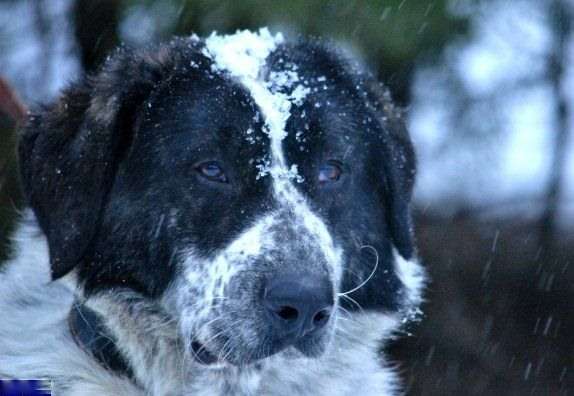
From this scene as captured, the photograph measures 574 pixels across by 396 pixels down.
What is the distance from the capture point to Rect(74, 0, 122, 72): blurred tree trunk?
20.7ft

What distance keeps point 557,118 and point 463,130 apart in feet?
3.15

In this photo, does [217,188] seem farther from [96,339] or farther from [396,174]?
[396,174]

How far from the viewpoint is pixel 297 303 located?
3092mm

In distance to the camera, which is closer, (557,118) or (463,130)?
(463,130)

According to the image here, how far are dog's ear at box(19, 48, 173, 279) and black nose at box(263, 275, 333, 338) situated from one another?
71 centimetres

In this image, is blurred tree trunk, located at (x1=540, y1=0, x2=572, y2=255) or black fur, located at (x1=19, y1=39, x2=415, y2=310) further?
blurred tree trunk, located at (x1=540, y1=0, x2=572, y2=255)

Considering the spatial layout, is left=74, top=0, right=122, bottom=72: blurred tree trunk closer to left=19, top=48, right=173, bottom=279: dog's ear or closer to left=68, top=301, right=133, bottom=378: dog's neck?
left=19, top=48, right=173, bottom=279: dog's ear

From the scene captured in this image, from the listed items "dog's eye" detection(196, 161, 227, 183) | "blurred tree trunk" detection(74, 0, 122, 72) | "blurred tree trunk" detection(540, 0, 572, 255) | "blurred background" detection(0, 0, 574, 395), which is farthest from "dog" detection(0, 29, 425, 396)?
"blurred tree trunk" detection(540, 0, 572, 255)

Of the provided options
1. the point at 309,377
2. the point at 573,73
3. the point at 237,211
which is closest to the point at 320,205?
the point at 237,211

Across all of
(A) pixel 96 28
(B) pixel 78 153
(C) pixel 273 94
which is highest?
(A) pixel 96 28

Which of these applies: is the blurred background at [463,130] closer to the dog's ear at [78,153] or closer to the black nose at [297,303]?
the dog's ear at [78,153]

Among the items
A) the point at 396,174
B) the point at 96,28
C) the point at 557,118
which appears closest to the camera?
the point at 396,174

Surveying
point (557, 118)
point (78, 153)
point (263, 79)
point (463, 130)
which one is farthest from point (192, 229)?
point (557, 118)

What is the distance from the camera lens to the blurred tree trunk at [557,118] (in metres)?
7.61
